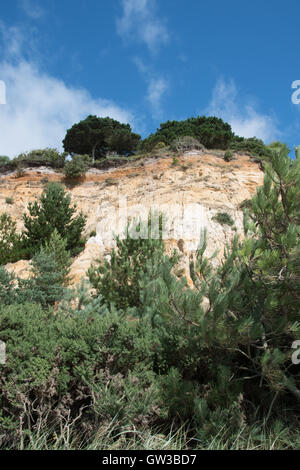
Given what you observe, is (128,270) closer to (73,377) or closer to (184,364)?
(184,364)

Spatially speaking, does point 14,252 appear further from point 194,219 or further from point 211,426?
point 211,426

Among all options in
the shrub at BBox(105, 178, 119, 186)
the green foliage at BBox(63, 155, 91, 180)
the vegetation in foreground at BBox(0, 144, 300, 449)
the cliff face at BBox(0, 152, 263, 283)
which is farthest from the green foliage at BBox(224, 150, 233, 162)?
the vegetation in foreground at BBox(0, 144, 300, 449)

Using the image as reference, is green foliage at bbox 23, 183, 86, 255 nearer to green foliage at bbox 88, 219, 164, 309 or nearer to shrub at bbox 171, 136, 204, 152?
green foliage at bbox 88, 219, 164, 309

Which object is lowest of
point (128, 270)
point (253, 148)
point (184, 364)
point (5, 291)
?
point (184, 364)

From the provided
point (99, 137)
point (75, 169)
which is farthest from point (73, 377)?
point (99, 137)

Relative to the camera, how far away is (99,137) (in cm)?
3231

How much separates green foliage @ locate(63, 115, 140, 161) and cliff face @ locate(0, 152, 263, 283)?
9.94 metres

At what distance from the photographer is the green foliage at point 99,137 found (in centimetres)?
3153

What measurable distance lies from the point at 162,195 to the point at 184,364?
554 inches

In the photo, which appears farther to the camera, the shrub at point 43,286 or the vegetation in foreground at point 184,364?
the shrub at point 43,286

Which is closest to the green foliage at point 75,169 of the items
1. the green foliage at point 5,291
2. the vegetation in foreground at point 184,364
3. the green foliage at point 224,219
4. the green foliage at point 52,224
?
the green foliage at point 52,224

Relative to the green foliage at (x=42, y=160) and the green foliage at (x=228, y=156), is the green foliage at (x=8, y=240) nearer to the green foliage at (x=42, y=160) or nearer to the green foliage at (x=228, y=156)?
the green foliage at (x=42, y=160)

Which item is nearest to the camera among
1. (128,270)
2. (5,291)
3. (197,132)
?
(5,291)

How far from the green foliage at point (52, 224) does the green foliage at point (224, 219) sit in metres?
6.83
